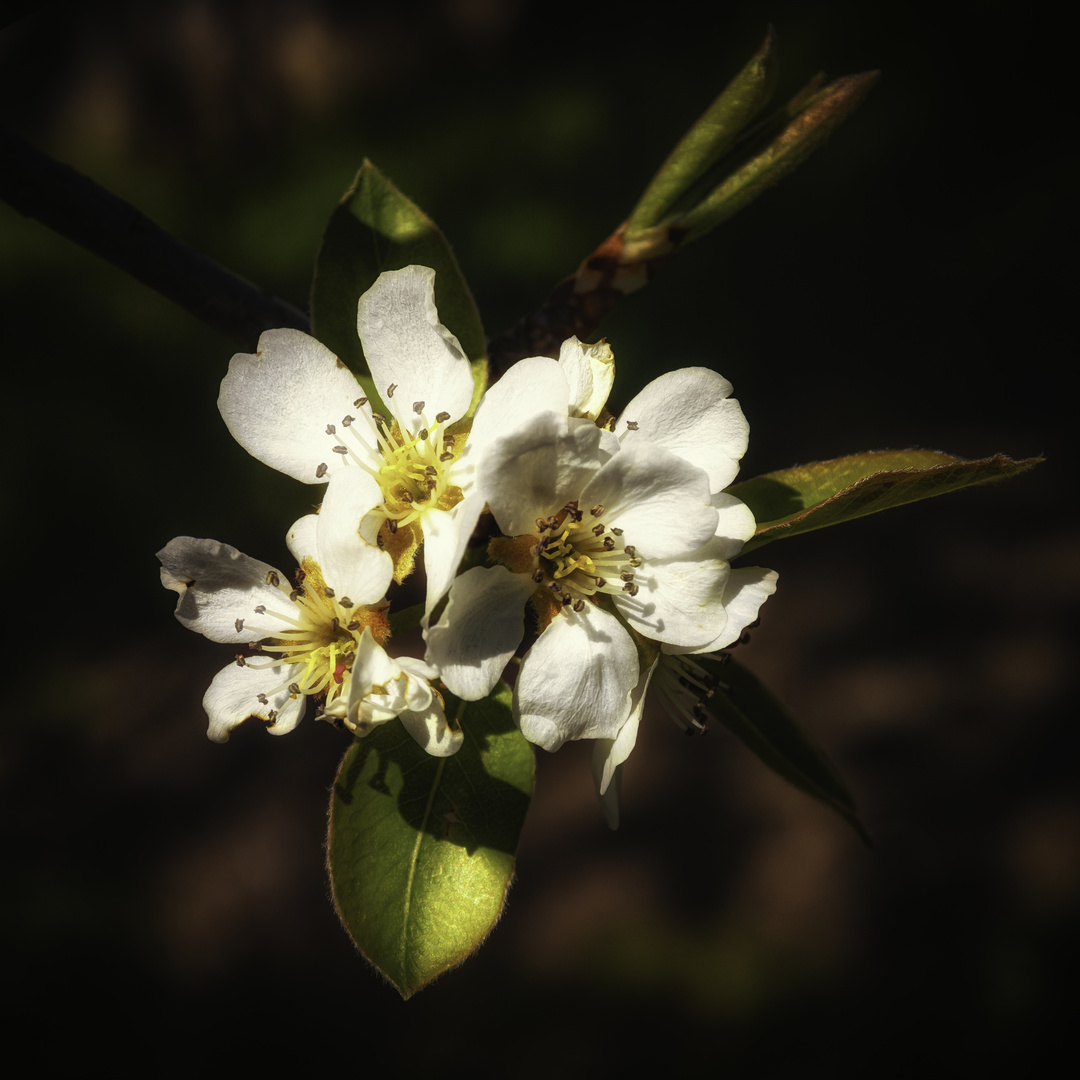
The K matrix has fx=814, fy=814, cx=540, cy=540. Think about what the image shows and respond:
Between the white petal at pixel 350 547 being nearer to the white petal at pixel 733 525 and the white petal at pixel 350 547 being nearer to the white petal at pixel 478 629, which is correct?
the white petal at pixel 478 629

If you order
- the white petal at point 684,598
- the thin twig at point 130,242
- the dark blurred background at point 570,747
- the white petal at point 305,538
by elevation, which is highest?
the thin twig at point 130,242

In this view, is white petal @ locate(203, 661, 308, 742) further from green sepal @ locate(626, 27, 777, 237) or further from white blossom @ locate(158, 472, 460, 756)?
green sepal @ locate(626, 27, 777, 237)

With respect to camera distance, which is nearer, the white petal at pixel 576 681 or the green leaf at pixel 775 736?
the white petal at pixel 576 681

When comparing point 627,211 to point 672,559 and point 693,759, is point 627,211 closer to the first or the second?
point 693,759

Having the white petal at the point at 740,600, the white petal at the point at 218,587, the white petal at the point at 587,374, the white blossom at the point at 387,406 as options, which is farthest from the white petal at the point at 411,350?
the white petal at the point at 740,600

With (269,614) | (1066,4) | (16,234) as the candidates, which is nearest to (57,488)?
(16,234)

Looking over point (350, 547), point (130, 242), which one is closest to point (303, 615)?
point (350, 547)

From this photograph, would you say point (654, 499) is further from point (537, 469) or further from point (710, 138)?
point (710, 138)
